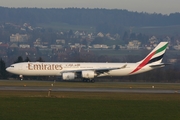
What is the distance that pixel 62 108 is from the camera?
3481 centimetres

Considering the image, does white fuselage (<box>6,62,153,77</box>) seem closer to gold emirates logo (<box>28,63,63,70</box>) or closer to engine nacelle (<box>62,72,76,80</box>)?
gold emirates logo (<box>28,63,63,70</box>)

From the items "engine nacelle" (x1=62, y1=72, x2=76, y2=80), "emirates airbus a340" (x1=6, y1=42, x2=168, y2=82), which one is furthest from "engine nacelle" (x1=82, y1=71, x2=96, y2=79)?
"engine nacelle" (x1=62, y1=72, x2=76, y2=80)

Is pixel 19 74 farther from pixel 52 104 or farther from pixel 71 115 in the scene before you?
pixel 71 115

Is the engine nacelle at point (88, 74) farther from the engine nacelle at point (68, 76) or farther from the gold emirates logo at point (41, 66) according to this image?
the gold emirates logo at point (41, 66)

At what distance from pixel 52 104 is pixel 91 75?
3655 cm

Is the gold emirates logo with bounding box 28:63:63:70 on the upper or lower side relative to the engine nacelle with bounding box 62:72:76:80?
upper

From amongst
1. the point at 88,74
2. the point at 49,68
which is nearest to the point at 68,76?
the point at 88,74

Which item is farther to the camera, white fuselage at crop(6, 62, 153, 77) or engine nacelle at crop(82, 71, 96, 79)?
white fuselage at crop(6, 62, 153, 77)

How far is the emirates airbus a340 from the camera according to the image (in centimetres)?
7331

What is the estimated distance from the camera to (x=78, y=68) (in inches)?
2945

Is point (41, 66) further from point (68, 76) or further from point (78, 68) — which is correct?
point (78, 68)

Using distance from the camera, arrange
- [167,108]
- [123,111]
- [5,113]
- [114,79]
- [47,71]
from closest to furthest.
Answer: [5,113], [123,111], [167,108], [47,71], [114,79]

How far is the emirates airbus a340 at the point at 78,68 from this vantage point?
73.3 m

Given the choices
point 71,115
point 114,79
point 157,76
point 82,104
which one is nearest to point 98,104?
point 82,104
